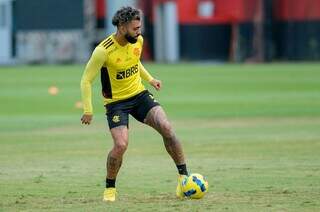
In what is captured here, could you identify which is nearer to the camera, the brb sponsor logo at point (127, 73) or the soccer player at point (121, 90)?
the soccer player at point (121, 90)

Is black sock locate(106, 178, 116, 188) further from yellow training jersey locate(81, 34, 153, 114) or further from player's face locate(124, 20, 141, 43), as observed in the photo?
player's face locate(124, 20, 141, 43)

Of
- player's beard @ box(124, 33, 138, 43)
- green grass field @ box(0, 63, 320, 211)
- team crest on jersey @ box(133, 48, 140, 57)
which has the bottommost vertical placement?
green grass field @ box(0, 63, 320, 211)

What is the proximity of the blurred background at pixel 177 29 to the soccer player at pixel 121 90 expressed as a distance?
43.8 meters

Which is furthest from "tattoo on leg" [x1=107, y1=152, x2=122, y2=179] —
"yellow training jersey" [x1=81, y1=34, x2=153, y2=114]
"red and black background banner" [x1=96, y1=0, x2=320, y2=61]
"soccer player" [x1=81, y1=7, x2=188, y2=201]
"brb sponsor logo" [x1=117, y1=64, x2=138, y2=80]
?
"red and black background banner" [x1=96, y1=0, x2=320, y2=61]

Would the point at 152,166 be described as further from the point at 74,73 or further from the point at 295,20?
the point at 295,20

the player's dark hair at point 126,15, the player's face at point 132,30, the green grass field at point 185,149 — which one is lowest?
the green grass field at point 185,149

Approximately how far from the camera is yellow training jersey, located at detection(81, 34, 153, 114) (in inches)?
516

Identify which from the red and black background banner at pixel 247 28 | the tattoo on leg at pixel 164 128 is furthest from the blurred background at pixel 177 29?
the tattoo on leg at pixel 164 128

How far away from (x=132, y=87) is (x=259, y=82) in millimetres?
27607

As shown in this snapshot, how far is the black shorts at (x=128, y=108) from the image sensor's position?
13.3 meters

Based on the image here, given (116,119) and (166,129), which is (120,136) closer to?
(116,119)

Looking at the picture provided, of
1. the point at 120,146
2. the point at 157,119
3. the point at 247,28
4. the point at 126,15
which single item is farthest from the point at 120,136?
the point at 247,28

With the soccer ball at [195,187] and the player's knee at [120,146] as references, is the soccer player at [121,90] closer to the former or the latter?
the player's knee at [120,146]

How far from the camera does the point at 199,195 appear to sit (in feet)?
43.5
